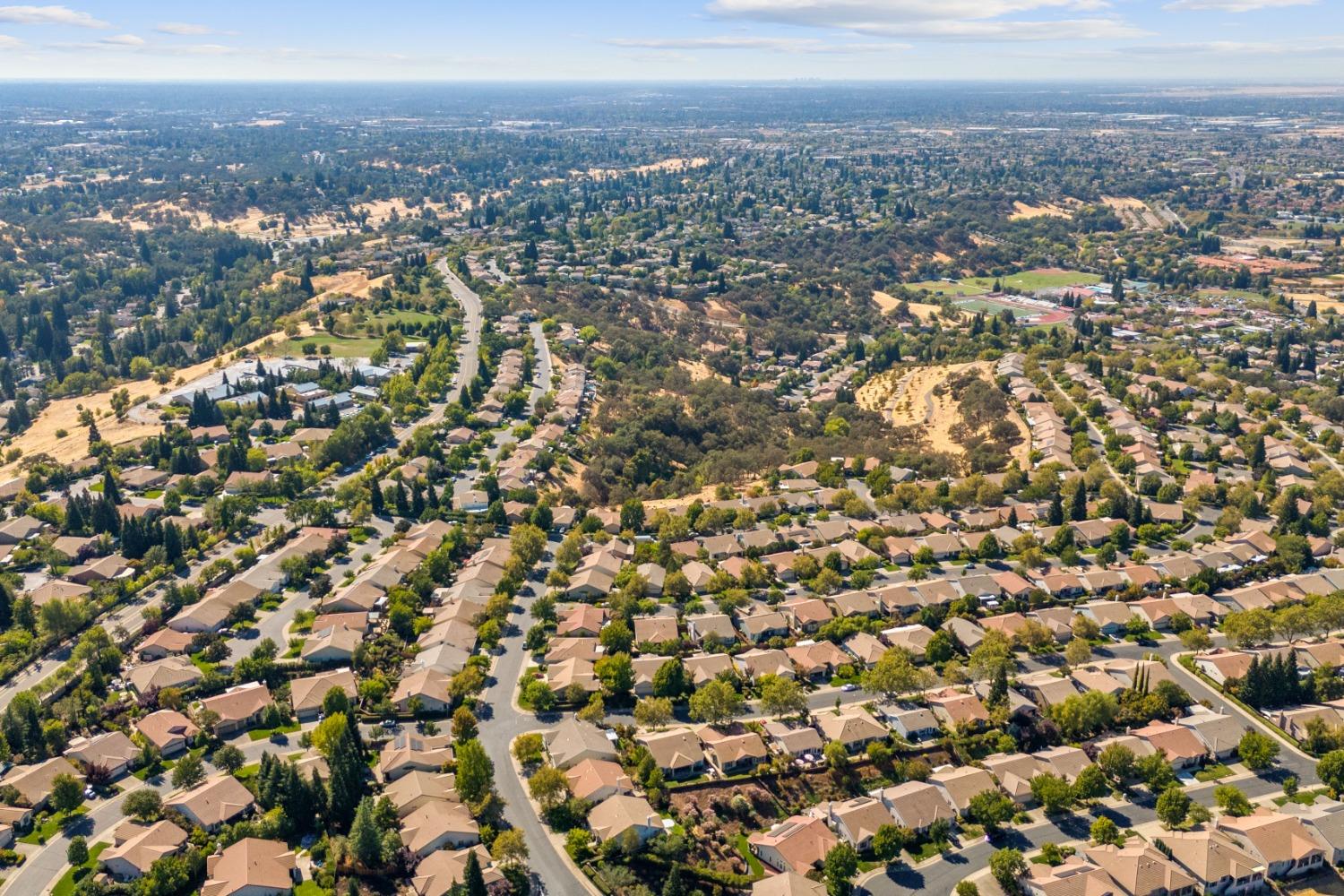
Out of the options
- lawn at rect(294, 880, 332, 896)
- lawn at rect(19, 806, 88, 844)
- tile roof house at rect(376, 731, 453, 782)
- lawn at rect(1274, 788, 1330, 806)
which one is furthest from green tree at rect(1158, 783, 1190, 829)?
lawn at rect(19, 806, 88, 844)

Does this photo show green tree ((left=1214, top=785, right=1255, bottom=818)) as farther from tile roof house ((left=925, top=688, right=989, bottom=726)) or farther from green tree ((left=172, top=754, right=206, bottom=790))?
green tree ((left=172, top=754, right=206, bottom=790))

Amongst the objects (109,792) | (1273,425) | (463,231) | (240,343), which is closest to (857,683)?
(109,792)

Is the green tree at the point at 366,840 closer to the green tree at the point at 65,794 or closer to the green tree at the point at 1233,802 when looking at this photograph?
the green tree at the point at 65,794

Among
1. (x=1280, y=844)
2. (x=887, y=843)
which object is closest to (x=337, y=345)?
(x=887, y=843)

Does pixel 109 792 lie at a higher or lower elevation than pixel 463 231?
lower

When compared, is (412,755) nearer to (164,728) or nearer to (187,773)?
(187,773)

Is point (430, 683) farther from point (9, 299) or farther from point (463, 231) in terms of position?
point (463, 231)

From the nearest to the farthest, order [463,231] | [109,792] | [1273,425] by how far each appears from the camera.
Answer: [109,792]
[1273,425]
[463,231]

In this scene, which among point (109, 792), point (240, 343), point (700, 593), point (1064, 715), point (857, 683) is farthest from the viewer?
point (240, 343)
